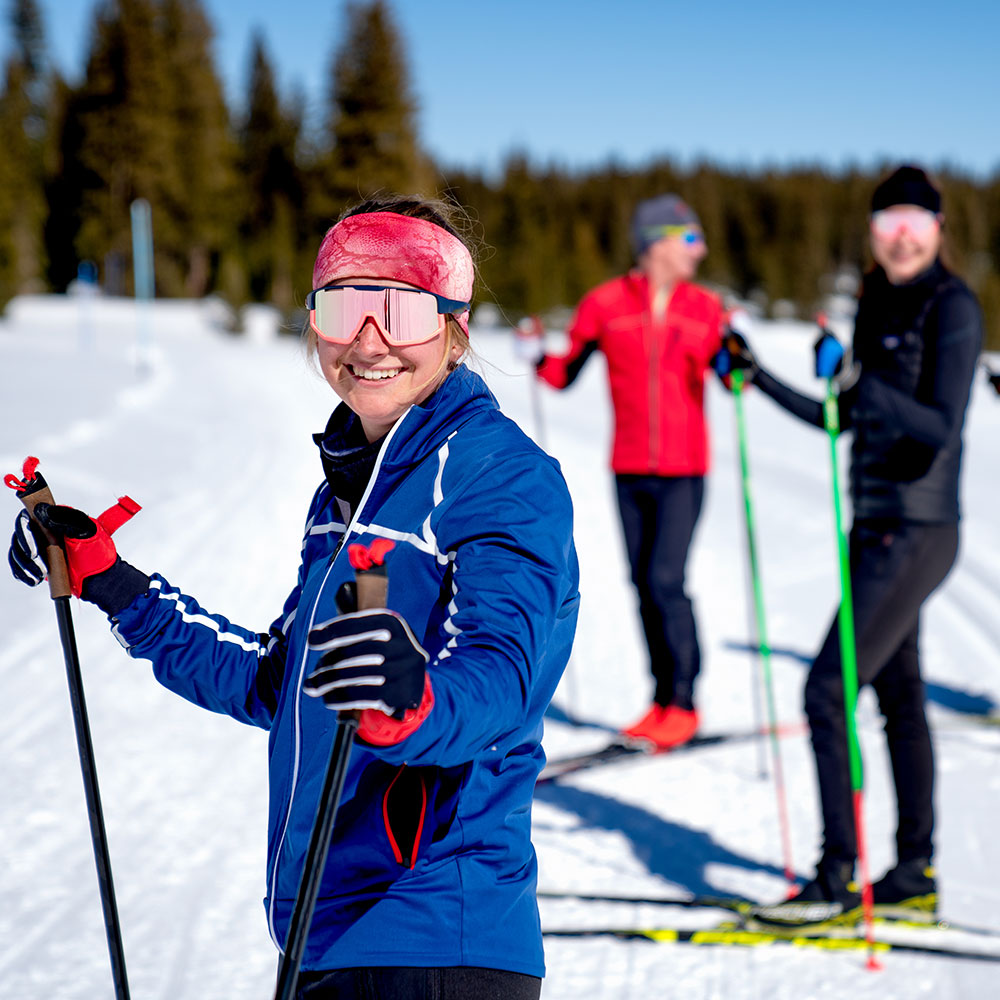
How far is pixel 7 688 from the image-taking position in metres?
4.87

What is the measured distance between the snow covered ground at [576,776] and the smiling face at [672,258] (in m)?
1.84

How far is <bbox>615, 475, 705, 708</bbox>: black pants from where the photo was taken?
4.69m

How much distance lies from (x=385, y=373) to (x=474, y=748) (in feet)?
2.02

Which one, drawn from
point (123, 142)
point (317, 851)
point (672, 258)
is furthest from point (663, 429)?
point (123, 142)

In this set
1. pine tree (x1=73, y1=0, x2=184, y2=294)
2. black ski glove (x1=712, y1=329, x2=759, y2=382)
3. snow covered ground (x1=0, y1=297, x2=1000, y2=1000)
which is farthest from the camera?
pine tree (x1=73, y1=0, x2=184, y2=294)

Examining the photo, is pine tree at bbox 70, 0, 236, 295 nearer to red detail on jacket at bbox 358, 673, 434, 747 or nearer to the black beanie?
the black beanie

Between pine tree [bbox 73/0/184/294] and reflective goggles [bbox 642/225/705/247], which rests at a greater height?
pine tree [bbox 73/0/184/294]

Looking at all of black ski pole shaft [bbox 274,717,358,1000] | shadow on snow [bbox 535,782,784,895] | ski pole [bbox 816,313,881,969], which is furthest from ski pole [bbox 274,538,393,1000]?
shadow on snow [bbox 535,782,784,895]

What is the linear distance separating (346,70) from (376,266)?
41215 millimetres

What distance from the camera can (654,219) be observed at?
4.77 meters

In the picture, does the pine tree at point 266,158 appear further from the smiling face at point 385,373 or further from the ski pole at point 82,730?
the smiling face at point 385,373

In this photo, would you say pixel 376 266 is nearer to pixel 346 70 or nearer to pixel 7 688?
pixel 7 688

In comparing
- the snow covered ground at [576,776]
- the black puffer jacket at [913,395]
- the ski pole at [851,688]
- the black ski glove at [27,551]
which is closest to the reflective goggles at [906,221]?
the black puffer jacket at [913,395]

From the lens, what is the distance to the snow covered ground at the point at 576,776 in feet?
9.80
